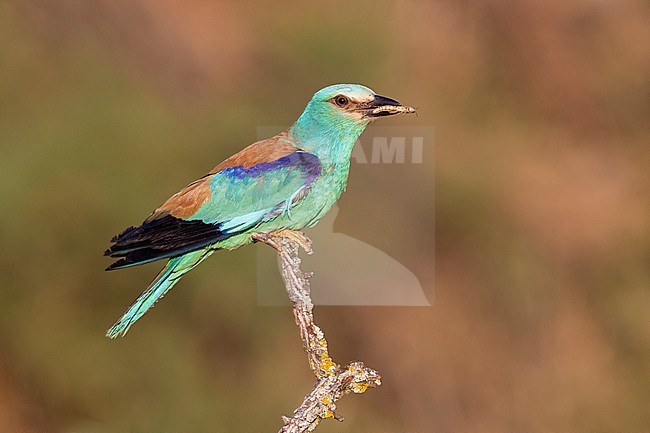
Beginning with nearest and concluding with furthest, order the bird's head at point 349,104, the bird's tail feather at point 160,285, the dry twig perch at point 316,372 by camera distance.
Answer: the dry twig perch at point 316,372 < the bird's tail feather at point 160,285 < the bird's head at point 349,104

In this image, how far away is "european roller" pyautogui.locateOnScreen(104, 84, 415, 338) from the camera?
2460 mm

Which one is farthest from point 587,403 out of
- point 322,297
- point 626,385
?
point 322,297

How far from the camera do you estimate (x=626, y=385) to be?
6.08 meters

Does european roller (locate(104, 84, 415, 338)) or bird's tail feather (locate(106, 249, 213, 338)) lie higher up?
european roller (locate(104, 84, 415, 338))

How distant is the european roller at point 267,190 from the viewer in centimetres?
246

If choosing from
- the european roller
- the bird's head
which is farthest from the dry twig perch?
the bird's head

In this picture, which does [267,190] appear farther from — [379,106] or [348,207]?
[348,207]

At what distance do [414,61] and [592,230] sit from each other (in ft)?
6.15

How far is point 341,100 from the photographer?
2709 millimetres

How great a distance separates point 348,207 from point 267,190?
3304 mm

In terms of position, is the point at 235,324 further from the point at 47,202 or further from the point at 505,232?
the point at 505,232

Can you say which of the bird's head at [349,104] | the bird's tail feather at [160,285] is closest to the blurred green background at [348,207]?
the bird's tail feather at [160,285]

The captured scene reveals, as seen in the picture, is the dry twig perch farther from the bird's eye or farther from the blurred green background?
the blurred green background

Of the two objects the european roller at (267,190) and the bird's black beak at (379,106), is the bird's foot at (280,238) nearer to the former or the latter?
→ the european roller at (267,190)
